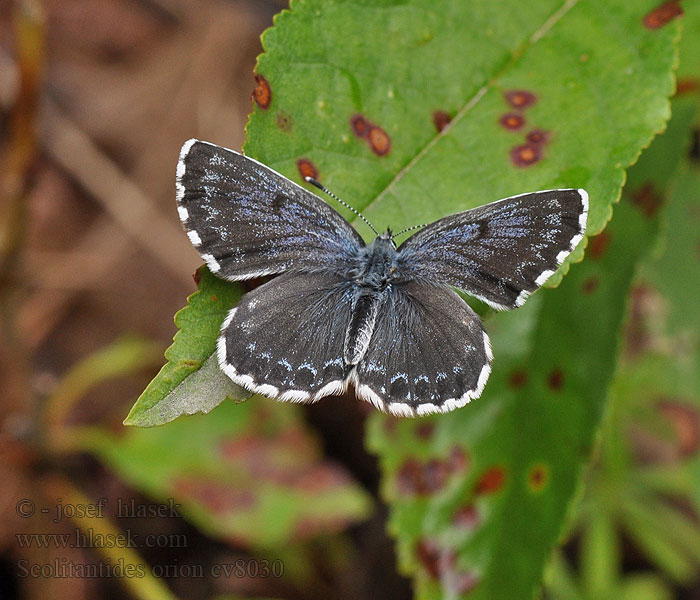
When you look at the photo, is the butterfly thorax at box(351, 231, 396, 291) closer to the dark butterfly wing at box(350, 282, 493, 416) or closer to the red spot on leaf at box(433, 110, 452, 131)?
the dark butterfly wing at box(350, 282, 493, 416)

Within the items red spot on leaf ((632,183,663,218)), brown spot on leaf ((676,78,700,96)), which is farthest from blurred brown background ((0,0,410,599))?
brown spot on leaf ((676,78,700,96))

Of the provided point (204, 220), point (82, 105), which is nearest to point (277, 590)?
point (204, 220)

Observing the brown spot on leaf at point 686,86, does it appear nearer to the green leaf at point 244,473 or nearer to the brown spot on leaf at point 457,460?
the brown spot on leaf at point 457,460

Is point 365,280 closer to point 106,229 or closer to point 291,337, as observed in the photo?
point 291,337

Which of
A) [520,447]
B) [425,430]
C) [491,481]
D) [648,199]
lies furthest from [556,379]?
[648,199]

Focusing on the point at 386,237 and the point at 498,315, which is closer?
the point at 386,237

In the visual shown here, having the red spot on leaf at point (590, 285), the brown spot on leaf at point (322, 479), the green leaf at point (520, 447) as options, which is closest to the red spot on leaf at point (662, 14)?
the green leaf at point (520, 447)

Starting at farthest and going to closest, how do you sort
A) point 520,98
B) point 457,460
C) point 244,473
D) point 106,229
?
point 106,229 < point 244,473 < point 457,460 < point 520,98
